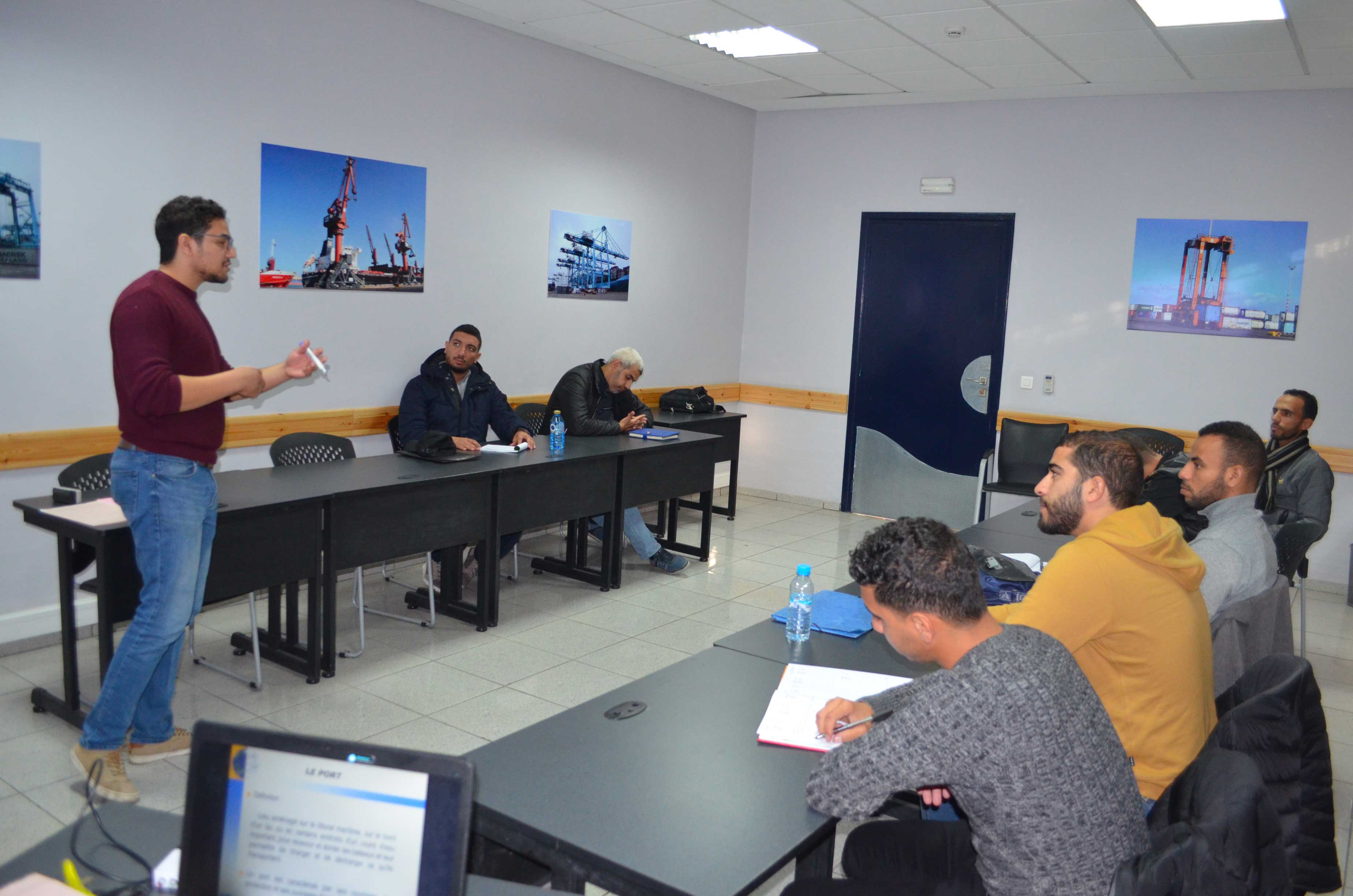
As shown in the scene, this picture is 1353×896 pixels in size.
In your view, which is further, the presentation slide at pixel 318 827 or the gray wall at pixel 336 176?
the gray wall at pixel 336 176

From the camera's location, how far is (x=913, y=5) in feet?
16.0

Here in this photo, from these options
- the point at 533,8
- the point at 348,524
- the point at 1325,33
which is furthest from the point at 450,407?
the point at 1325,33

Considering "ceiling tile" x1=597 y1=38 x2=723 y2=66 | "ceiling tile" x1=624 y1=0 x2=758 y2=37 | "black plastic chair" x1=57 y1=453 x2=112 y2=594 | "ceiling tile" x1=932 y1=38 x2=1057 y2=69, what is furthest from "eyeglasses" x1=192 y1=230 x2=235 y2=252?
"ceiling tile" x1=932 y1=38 x2=1057 y2=69

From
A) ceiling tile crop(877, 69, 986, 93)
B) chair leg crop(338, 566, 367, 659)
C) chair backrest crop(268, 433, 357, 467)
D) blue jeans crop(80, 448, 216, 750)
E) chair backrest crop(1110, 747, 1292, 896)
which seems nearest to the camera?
chair backrest crop(1110, 747, 1292, 896)

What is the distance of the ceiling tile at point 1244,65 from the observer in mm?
5422

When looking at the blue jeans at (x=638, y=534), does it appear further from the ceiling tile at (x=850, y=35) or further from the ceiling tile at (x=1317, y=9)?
the ceiling tile at (x=1317, y=9)

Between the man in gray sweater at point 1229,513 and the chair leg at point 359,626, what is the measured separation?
3.23m

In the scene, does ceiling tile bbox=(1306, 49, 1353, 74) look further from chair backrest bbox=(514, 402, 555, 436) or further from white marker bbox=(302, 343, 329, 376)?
white marker bbox=(302, 343, 329, 376)

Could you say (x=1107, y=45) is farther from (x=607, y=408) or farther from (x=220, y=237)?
(x=220, y=237)

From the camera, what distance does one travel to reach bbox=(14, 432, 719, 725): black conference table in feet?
11.4

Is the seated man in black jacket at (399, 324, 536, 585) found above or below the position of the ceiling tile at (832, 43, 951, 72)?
below

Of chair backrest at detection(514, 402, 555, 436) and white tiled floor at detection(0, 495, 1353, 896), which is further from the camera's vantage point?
chair backrest at detection(514, 402, 555, 436)

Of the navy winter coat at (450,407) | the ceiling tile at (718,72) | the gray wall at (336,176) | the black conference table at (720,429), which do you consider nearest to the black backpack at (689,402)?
the black conference table at (720,429)

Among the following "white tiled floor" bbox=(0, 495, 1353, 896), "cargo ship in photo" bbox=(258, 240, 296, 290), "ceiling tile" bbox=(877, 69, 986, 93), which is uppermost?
"ceiling tile" bbox=(877, 69, 986, 93)
